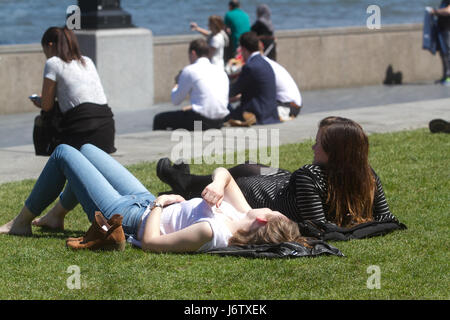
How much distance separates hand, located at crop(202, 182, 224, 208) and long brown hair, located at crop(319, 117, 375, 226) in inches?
28.0

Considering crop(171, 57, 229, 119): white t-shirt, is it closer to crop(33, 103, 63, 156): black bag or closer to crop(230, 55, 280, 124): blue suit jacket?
crop(230, 55, 280, 124): blue suit jacket

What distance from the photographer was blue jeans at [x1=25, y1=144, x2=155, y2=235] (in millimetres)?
5828

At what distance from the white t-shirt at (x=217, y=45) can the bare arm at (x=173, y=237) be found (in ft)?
34.1

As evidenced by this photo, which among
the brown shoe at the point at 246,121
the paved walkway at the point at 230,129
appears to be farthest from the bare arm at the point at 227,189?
the brown shoe at the point at 246,121

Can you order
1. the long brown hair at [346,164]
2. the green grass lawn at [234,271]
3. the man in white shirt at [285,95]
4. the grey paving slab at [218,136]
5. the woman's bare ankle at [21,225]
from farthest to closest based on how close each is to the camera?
the man in white shirt at [285,95] → the grey paving slab at [218,136] → the woman's bare ankle at [21,225] → the long brown hair at [346,164] → the green grass lawn at [234,271]

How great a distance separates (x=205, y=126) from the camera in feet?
36.3

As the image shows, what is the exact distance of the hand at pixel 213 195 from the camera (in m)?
5.44

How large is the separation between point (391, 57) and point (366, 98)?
8.95ft

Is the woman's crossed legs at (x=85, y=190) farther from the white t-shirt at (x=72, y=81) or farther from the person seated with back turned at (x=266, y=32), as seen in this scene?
the person seated with back turned at (x=266, y=32)

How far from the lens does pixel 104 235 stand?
18.2ft

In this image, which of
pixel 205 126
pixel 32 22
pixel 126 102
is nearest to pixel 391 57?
pixel 126 102

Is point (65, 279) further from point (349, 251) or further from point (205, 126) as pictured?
point (205, 126)

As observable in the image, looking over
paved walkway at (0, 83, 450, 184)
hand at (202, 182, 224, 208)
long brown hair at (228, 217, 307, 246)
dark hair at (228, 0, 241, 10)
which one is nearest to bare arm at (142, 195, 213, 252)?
hand at (202, 182, 224, 208)
